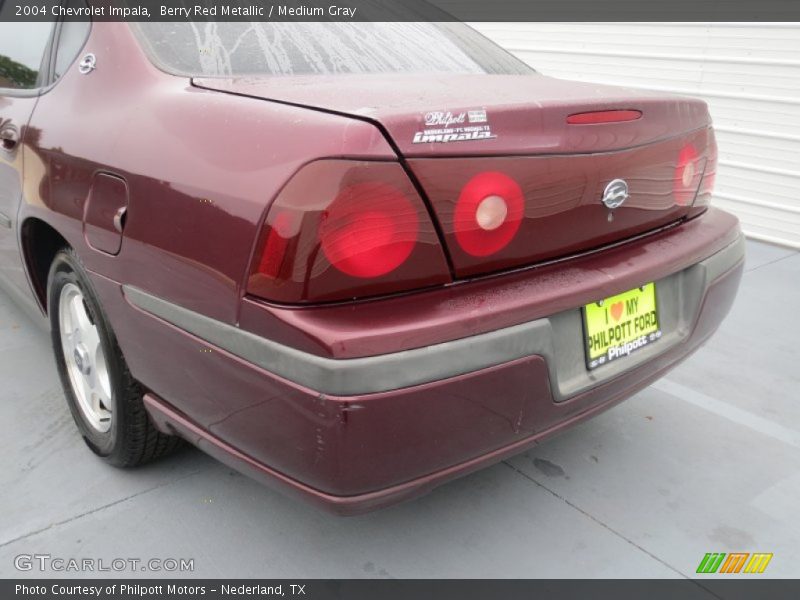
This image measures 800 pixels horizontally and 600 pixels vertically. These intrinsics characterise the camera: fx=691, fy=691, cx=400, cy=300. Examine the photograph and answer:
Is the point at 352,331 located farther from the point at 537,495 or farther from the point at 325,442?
the point at 537,495

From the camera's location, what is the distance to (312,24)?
82.7 inches

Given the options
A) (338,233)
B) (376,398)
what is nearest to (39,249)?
(338,233)

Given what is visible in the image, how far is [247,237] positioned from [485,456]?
2.24 feet

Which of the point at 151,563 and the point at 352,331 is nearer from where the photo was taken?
the point at 352,331

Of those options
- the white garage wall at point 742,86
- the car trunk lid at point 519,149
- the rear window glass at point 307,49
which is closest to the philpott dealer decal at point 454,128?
the car trunk lid at point 519,149

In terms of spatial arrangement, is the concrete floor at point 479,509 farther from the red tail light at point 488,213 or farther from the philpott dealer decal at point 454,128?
the philpott dealer decal at point 454,128

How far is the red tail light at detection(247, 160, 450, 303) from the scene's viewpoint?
128cm

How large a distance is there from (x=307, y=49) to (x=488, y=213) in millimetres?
887

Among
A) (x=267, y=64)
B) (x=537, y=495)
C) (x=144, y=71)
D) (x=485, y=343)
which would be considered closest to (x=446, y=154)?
(x=485, y=343)

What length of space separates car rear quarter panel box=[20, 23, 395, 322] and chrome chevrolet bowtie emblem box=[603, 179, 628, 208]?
0.63 m

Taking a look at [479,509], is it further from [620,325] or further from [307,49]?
[307,49]

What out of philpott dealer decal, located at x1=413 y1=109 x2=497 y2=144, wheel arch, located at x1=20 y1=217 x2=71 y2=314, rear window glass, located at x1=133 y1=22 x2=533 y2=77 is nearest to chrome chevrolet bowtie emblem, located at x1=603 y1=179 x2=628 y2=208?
philpott dealer decal, located at x1=413 y1=109 x2=497 y2=144

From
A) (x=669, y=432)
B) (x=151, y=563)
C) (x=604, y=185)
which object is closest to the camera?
(x=604, y=185)

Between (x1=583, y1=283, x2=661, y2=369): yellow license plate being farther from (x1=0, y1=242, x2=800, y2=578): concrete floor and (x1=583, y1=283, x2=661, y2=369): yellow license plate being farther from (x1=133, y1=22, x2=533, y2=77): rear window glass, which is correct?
(x1=133, y1=22, x2=533, y2=77): rear window glass
